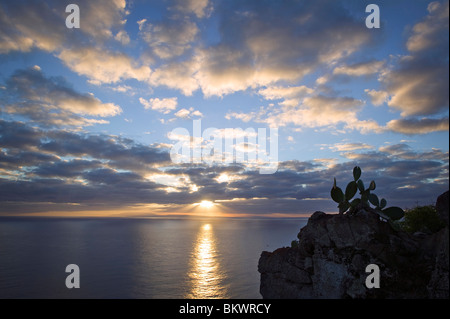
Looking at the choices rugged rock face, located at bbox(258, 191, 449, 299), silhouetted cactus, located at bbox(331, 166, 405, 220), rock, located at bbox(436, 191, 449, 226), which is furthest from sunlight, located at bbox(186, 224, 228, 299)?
rock, located at bbox(436, 191, 449, 226)

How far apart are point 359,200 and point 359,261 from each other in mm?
4821

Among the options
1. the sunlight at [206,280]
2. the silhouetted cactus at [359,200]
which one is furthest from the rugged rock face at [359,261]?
the sunlight at [206,280]

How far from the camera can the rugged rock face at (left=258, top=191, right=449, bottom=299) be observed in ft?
49.5

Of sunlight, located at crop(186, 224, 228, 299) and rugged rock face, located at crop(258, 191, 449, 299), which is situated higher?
rugged rock face, located at crop(258, 191, 449, 299)

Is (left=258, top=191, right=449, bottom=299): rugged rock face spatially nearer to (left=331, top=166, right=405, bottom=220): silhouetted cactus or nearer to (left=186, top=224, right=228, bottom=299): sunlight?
(left=331, top=166, right=405, bottom=220): silhouetted cactus

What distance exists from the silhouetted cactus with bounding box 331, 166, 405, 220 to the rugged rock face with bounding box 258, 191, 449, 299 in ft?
3.12

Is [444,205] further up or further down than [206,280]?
further up

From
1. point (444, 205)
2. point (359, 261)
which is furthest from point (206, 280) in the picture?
point (444, 205)

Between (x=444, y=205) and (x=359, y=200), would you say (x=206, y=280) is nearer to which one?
(x=359, y=200)

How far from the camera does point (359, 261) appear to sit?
55.2 feet

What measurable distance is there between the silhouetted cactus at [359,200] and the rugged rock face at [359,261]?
0.95 meters
